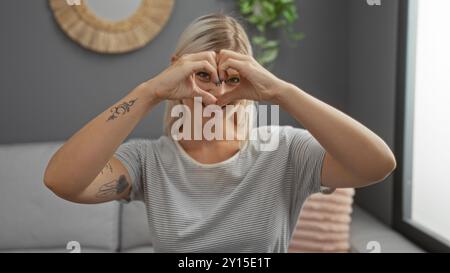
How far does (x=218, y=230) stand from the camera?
0.59 metres

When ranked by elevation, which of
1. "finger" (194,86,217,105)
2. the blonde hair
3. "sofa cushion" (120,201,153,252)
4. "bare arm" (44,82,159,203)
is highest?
the blonde hair

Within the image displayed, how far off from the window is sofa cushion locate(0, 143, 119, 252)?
2.20 feet

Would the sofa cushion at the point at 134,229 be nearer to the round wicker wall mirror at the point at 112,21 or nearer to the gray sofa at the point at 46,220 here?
the gray sofa at the point at 46,220

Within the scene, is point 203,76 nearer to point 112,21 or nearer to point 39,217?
point 112,21

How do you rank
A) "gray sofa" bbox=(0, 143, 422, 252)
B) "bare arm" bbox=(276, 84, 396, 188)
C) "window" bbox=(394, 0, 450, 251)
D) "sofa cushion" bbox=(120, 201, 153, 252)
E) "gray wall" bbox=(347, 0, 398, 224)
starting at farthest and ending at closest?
1. "sofa cushion" bbox=(120, 201, 153, 252)
2. "gray sofa" bbox=(0, 143, 422, 252)
3. "gray wall" bbox=(347, 0, 398, 224)
4. "window" bbox=(394, 0, 450, 251)
5. "bare arm" bbox=(276, 84, 396, 188)

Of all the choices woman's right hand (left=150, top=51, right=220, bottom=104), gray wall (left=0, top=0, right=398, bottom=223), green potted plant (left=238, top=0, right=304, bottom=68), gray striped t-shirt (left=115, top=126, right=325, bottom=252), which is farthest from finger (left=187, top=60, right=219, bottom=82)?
green potted plant (left=238, top=0, right=304, bottom=68)

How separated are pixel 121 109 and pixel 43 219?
687mm

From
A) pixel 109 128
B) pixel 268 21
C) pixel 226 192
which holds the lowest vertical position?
pixel 226 192

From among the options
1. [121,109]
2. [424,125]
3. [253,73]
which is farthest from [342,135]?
[424,125]

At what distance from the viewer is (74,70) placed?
89 centimetres

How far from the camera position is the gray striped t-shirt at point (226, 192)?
0.59 meters

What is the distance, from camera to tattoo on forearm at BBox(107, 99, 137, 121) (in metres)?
0.51

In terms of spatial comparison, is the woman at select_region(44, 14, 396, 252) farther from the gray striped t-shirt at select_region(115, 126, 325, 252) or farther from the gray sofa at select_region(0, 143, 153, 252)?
the gray sofa at select_region(0, 143, 153, 252)

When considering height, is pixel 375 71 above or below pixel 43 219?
above
